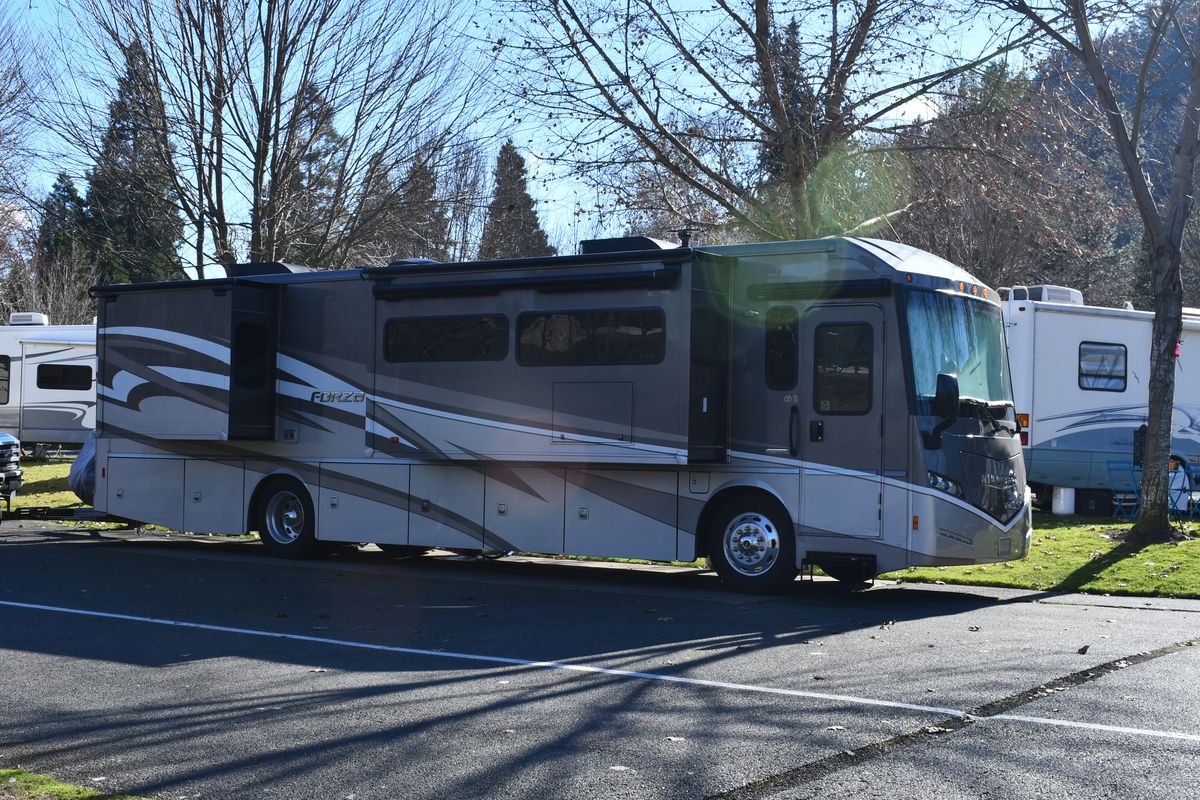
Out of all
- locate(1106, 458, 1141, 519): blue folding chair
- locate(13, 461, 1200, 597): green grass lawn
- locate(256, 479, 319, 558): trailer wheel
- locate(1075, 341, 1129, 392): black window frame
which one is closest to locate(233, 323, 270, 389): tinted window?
locate(256, 479, 319, 558): trailer wheel

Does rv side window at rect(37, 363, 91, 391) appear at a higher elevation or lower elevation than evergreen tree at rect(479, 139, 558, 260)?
lower

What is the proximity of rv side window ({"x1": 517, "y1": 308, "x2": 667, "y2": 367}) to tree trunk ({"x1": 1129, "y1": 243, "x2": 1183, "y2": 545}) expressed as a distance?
6.74 m

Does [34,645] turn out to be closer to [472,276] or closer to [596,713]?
[596,713]

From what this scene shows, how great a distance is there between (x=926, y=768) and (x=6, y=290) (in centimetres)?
5237

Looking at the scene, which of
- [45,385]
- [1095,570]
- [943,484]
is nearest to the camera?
[943,484]

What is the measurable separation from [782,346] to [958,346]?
1701 mm

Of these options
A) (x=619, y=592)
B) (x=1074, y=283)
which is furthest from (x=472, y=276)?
(x=1074, y=283)

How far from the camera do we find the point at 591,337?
1348cm

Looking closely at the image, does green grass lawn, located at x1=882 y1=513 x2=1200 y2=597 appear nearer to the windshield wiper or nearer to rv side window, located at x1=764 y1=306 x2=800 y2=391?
the windshield wiper

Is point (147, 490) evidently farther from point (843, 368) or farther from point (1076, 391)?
point (1076, 391)

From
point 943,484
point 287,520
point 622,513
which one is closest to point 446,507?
point 622,513

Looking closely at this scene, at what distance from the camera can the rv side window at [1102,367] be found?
20.8 m

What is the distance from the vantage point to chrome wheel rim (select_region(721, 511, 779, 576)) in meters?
12.7

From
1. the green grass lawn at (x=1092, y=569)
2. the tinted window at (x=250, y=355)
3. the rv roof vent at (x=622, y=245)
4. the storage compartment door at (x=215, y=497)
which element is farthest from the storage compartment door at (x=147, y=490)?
the green grass lawn at (x=1092, y=569)
